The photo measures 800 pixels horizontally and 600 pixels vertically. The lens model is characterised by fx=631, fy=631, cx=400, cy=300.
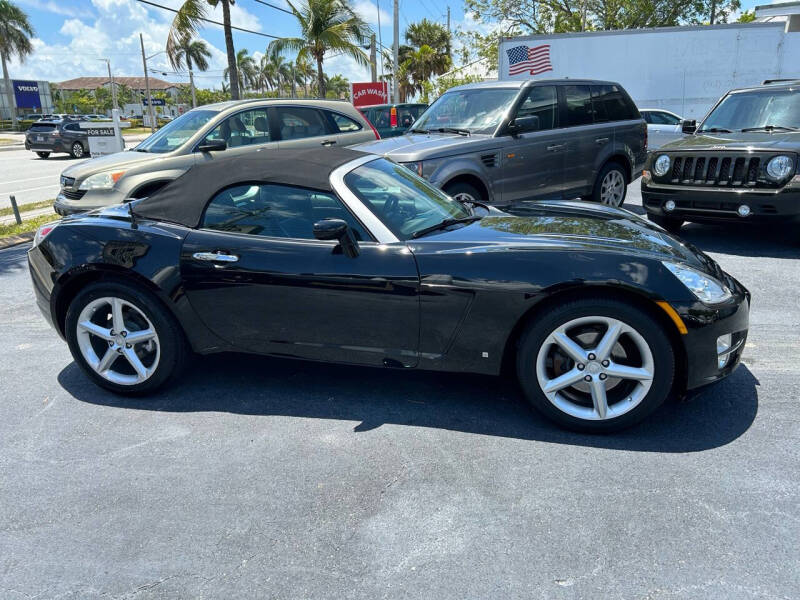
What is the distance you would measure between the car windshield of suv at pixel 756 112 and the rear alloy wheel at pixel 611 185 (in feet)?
3.93

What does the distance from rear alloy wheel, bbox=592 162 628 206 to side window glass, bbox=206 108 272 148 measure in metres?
4.61

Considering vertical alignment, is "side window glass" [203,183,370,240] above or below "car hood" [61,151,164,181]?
below

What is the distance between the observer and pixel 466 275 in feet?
10.6

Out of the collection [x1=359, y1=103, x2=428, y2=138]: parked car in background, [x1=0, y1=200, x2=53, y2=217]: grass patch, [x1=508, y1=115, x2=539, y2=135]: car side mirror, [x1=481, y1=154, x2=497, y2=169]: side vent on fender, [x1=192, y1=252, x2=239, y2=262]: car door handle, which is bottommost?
[x1=0, y1=200, x2=53, y2=217]: grass patch

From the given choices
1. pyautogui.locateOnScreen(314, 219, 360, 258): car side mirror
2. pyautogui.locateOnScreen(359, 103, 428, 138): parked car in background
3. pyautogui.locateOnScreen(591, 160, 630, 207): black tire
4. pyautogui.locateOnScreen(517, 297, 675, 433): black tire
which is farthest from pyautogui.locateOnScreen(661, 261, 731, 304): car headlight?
pyautogui.locateOnScreen(359, 103, 428, 138): parked car in background

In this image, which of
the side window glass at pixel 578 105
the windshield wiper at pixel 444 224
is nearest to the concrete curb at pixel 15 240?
the windshield wiper at pixel 444 224

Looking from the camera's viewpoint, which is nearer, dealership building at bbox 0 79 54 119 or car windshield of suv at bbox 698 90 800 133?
car windshield of suv at bbox 698 90 800 133

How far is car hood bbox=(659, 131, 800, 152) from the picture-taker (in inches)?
262

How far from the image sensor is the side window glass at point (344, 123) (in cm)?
941

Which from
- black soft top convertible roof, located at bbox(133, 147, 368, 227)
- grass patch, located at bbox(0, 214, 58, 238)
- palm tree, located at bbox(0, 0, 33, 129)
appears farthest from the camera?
palm tree, located at bbox(0, 0, 33, 129)

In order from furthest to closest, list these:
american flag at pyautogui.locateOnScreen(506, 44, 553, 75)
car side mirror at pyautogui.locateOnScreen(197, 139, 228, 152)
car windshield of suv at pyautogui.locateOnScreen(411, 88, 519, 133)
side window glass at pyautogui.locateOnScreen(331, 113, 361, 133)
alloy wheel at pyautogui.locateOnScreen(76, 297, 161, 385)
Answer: american flag at pyautogui.locateOnScreen(506, 44, 553, 75), side window glass at pyautogui.locateOnScreen(331, 113, 361, 133), car side mirror at pyautogui.locateOnScreen(197, 139, 228, 152), car windshield of suv at pyautogui.locateOnScreen(411, 88, 519, 133), alloy wheel at pyautogui.locateOnScreen(76, 297, 161, 385)

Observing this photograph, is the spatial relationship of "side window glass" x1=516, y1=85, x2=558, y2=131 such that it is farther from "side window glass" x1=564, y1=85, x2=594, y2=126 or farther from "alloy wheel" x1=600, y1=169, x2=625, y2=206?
"alloy wheel" x1=600, y1=169, x2=625, y2=206

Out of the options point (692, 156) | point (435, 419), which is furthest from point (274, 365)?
point (692, 156)

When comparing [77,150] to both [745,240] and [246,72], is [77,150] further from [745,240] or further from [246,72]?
[246,72]
